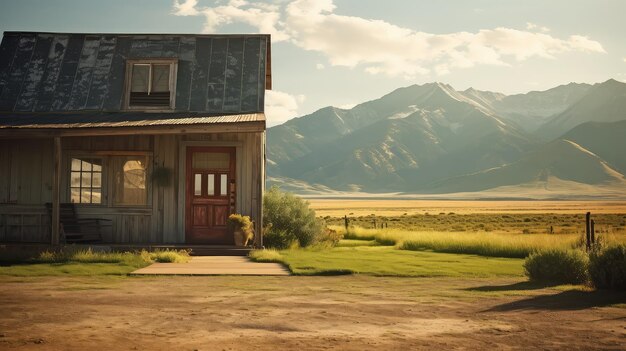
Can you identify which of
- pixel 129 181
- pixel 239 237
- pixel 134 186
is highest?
pixel 129 181

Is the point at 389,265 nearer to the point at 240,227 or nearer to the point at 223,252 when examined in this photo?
the point at 240,227

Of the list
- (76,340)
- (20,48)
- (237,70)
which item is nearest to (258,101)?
(237,70)

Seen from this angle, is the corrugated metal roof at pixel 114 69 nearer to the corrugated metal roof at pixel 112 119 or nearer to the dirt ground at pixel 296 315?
the corrugated metal roof at pixel 112 119

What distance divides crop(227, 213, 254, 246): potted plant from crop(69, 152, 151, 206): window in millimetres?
2705

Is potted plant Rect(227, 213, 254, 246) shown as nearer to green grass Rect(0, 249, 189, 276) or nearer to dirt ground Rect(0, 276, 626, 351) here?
green grass Rect(0, 249, 189, 276)

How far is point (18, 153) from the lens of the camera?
1714cm

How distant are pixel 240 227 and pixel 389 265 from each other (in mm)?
3979

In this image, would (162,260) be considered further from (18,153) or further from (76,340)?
(76,340)

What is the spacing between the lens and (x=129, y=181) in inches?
675

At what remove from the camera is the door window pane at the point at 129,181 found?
673 inches

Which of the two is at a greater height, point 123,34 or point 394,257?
point 123,34

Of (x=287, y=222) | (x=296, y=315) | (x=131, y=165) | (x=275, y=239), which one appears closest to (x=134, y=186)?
(x=131, y=165)

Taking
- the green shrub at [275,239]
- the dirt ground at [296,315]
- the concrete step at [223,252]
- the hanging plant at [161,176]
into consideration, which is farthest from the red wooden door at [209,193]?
the dirt ground at [296,315]

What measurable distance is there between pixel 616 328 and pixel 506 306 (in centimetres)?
174
